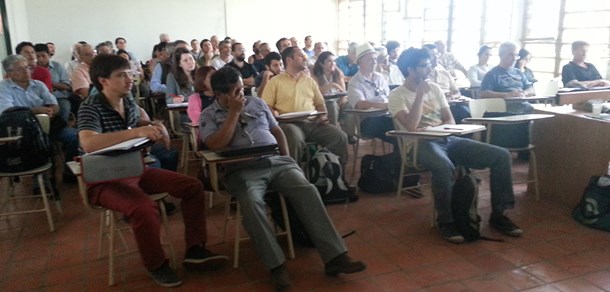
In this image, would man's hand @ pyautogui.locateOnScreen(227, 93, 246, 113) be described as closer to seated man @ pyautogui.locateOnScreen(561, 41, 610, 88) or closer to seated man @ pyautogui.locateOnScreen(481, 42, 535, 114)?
seated man @ pyautogui.locateOnScreen(481, 42, 535, 114)

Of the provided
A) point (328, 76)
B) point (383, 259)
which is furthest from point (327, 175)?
point (328, 76)

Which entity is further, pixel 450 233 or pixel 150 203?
pixel 450 233

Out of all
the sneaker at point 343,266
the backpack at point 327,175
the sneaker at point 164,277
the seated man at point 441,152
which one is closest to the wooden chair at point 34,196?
the sneaker at point 164,277

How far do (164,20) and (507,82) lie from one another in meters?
8.68

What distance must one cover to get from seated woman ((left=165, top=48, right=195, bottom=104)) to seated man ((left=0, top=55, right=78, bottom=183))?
3.31 feet

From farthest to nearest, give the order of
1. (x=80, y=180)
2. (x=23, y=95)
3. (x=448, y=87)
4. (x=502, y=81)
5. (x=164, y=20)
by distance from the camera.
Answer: (x=164, y=20) → (x=448, y=87) → (x=502, y=81) → (x=23, y=95) → (x=80, y=180)

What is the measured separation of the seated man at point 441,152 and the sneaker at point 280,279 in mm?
1131

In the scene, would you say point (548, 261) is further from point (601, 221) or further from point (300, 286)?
point (300, 286)

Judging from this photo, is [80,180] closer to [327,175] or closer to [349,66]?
[327,175]

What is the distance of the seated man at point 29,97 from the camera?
3840mm

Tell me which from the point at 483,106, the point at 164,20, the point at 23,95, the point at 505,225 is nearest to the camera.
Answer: the point at 505,225

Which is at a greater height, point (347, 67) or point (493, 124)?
point (347, 67)

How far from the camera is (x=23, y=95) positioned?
4.00 m

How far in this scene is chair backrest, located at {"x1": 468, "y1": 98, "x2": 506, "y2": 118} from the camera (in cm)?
379
